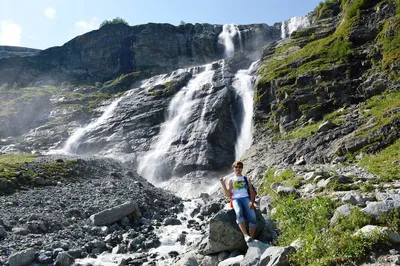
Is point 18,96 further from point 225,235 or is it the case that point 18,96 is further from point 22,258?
point 225,235

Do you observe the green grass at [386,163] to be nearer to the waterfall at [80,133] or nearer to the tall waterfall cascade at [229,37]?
the waterfall at [80,133]

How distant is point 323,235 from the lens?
8.44 metres

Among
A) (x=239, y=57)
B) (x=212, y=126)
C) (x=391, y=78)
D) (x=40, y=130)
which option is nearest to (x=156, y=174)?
(x=212, y=126)

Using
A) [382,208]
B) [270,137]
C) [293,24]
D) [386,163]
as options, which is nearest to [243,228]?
[382,208]

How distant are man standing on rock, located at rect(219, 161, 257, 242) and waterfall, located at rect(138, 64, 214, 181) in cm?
3805

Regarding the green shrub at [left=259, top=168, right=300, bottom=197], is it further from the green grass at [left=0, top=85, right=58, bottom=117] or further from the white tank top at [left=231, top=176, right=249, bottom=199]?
the green grass at [left=0, top=85, right=58, bottom=117]

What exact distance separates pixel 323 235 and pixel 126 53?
398 ft

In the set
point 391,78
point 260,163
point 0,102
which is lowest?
point 260,163

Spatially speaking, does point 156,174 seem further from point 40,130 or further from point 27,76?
point 27,76

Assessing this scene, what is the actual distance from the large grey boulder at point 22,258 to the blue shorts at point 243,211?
9.26 meters

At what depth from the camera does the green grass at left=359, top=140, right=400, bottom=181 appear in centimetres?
1557

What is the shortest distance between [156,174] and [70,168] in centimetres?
1477

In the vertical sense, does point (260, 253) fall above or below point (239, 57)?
below

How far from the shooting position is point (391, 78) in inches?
1297
